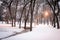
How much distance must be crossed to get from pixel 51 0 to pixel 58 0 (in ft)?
7.04

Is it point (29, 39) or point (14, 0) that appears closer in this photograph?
point (29, 39)

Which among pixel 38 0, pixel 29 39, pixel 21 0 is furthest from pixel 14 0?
pixel 29 39

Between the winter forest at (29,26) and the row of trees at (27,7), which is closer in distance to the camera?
the winter forest at (29,26)

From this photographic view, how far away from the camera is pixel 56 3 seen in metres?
24.5

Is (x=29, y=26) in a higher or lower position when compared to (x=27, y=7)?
lower

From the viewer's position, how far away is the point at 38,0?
103ft

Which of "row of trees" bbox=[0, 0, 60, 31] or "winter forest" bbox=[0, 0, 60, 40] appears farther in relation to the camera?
"row of trees" bbox=[0, 0, 60, 31]

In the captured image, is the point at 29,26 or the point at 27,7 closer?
the point at 27,7

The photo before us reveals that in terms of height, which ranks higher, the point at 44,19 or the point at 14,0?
the point at 14,0

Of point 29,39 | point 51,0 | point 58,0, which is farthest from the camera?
point 51,0

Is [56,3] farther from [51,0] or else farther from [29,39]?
[29,39]

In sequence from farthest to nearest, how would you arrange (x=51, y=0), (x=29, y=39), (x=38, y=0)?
(x=38, y=0) → (x=51, y=0) → (x=29, y=39)

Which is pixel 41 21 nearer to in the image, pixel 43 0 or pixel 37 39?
pixel 43 0

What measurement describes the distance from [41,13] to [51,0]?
79.0 ft
